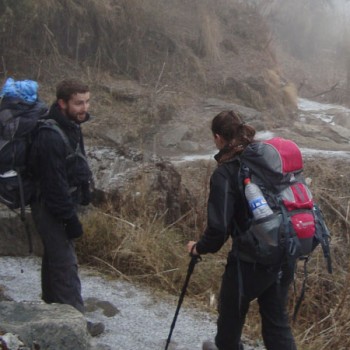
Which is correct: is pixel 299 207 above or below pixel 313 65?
below

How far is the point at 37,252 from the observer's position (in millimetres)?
5293

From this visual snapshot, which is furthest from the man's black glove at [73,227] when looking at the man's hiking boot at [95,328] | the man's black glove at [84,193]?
the man's hiking boot at [95,328]

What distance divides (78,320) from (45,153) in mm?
902

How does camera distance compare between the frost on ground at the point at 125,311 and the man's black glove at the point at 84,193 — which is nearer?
the man's black glove at the point at 84,193

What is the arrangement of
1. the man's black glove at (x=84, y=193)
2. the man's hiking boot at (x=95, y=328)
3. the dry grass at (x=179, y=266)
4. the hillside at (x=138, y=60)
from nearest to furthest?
1. the man's black glove at (x=84, y=193)
2. the man's hiking boot at (x=95, y=328)
3. the dry grass at (x=179, y=266)
4. the hillside at (x=138, y=60)

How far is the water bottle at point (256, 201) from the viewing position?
2.90 meters

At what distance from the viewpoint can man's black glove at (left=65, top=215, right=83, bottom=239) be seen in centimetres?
347

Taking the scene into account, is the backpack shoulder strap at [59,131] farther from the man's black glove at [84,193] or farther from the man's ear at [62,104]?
the man's black glove at [84,193]

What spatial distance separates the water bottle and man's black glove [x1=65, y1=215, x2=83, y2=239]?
3.51 feet

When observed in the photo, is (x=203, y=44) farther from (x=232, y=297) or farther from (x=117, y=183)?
(x=232, y=297)

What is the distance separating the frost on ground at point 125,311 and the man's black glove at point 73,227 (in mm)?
763

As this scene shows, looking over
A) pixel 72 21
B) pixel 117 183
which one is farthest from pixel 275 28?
pixel 117 183

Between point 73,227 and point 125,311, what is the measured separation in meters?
1.21

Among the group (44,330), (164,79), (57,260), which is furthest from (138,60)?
(44,330)
